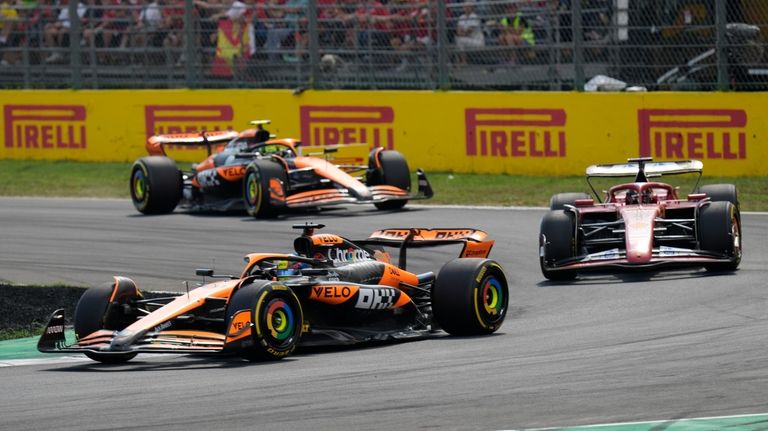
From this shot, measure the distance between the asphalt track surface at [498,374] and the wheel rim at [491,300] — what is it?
0.18 metres

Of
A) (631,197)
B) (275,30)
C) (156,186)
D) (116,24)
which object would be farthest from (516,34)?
(631,197)

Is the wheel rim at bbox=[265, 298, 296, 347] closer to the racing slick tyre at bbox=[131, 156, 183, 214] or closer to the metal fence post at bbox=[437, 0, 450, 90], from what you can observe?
the racing slick tyre at bbox=[131, 156, 183, 214]

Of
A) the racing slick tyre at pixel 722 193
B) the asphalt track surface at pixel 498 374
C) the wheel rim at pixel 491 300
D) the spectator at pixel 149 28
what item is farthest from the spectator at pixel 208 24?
the wheel rim at pixel 491 300

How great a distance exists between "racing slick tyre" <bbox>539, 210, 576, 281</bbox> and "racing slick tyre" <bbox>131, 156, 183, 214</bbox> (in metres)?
7.57

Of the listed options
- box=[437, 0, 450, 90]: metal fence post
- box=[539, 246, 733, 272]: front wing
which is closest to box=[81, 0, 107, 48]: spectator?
box=[437, 0, 450, 90]: metal fence post

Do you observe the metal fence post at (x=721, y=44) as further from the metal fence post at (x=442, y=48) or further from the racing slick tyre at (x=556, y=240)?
the racing slick tyre at (x=556, y=240)

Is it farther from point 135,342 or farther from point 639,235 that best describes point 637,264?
point 135,342

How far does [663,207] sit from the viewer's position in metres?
13.2

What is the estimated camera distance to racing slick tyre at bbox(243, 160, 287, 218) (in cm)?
1789

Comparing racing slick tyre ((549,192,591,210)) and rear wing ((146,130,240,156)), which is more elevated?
rear wing ((146,130,240,156))

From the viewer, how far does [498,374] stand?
8477mm

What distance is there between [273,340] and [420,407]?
203 cm

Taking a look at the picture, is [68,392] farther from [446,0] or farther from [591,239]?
[446,0]

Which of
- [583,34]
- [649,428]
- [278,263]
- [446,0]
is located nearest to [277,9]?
[446,0]
